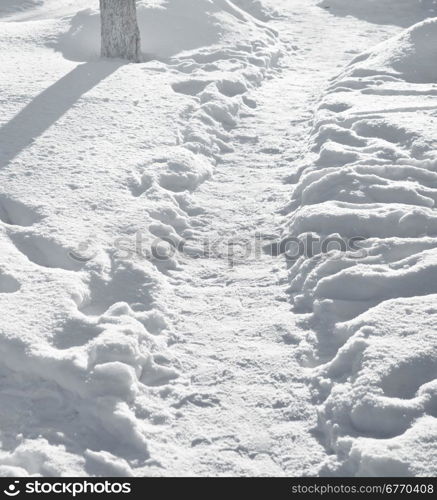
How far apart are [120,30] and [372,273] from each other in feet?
17.6

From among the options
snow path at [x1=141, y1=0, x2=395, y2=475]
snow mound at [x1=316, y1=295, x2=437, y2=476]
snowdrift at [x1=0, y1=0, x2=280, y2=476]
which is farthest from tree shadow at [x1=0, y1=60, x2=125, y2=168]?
snow mound at [x1=316, y1=295, x2=437, y2=476]

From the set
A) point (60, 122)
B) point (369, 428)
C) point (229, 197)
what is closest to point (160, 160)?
point (229, 197)

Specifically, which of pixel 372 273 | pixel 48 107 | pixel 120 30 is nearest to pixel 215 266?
pixel 372 273

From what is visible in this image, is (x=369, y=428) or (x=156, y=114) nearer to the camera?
(x=369, y=428)

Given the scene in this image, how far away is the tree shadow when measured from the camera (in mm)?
6258

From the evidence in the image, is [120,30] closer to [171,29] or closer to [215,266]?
[171,29]

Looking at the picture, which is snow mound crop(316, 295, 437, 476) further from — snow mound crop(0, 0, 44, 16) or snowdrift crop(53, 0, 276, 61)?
snow mound crop(0, 0, 44, 16)

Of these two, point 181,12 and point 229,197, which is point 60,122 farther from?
point 181,12

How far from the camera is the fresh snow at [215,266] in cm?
344

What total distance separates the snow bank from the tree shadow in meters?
2.51

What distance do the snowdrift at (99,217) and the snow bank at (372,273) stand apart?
877 millimetres

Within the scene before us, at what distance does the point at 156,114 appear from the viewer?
7160mm

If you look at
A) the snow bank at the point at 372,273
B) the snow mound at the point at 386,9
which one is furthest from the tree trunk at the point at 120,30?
the snow mound at the point at 386,9
